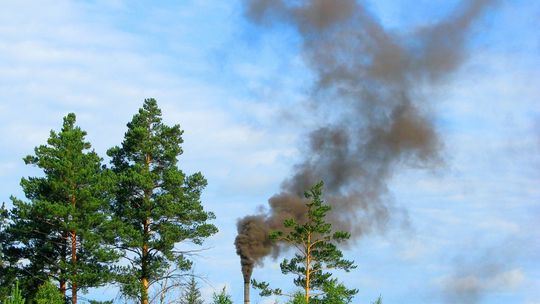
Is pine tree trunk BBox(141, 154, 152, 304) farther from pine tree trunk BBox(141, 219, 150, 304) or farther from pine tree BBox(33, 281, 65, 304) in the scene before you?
pine tree BBox(33, 281, 65, 304)

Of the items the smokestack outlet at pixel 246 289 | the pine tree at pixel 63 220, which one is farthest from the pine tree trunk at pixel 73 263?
the smokestack outlet at pixel 246 289

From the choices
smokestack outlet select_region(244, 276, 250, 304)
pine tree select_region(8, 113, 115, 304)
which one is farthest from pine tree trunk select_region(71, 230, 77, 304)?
smokestack outlet select_region(244, 276, 250, 304)

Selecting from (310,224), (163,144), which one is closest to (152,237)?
(163,144)

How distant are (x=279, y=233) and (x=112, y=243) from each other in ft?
43.1

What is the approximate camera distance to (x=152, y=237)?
66.9m

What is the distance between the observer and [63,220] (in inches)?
2458

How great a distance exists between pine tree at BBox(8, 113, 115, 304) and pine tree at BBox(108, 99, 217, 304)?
2441 millimetres

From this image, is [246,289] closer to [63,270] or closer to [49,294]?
[63,270]

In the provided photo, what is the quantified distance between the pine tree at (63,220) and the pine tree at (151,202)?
2441 mm

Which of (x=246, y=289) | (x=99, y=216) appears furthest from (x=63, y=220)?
(x=246, y=289)

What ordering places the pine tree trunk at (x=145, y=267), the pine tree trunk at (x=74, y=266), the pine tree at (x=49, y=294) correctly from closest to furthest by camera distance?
the pine tree at (x=49, y=294) → the pine tree trunk at (x=74, y=266) → the pine tree trunk at (x=145, y=267)

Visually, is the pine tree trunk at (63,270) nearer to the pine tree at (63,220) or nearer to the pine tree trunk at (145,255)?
the pine tree at (63,220)

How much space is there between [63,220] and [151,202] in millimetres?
7221

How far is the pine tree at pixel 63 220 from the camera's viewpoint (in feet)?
203
